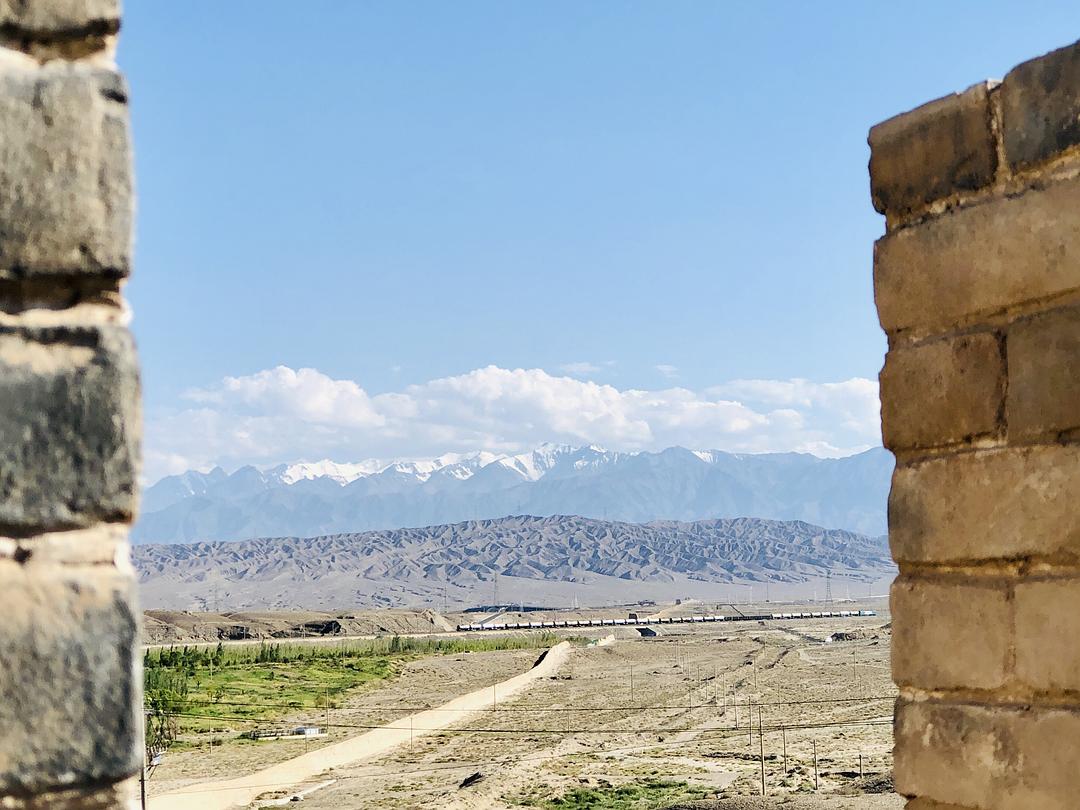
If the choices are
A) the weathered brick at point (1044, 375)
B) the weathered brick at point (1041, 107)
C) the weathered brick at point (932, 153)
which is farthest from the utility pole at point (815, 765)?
the weathered brick at point (1041, 107)

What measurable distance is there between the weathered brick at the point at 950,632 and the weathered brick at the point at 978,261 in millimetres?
702

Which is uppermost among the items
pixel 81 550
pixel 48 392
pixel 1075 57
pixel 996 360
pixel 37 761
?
pixel 1075 57

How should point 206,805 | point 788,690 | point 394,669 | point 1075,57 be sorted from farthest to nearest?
point 394,669
point 788,690
point 206,805
point 1075,57

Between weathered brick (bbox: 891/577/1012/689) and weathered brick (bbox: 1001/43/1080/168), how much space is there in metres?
1.09

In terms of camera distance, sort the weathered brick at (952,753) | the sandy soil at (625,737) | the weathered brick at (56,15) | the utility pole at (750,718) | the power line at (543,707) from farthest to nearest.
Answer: the power line at (543,707)
the utility pole at (750,718)
the sandy soil at (625,737)
the weathered brick at (952,753)
the weathered brick at (56,15)

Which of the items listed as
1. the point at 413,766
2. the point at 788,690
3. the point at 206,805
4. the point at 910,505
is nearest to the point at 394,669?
the point at 788,690

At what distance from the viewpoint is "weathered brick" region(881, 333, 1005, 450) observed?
3.08 m

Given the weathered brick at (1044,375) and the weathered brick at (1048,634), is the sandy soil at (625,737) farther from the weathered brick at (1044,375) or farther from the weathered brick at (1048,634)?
the weathered brick at (1044,375)

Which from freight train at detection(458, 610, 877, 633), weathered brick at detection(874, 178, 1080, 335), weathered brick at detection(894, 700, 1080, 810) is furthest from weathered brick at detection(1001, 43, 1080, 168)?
freight train at detection(458, 610, 877, 633)

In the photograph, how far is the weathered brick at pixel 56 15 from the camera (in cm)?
141

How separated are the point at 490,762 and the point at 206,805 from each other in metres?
8.33

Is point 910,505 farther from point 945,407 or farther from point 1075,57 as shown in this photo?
point 1075,57

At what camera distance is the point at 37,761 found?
130cm

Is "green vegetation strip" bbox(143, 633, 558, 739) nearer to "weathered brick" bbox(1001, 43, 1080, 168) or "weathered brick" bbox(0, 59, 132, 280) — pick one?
"weathered brick" bbox(1001, 43, 1080, 168)
